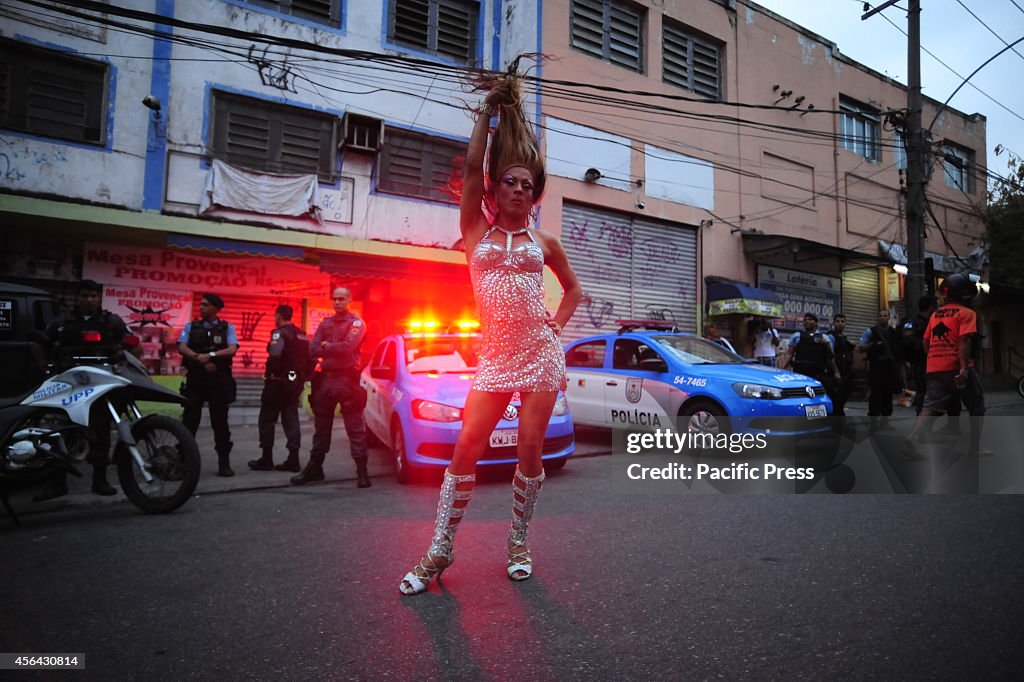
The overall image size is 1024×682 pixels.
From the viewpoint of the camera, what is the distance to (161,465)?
4.59m

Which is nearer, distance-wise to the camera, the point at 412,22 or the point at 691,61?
the point at 412,22

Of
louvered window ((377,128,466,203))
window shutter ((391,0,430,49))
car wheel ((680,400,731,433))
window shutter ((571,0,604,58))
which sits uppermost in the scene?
window shutter ((571,0,604,58))

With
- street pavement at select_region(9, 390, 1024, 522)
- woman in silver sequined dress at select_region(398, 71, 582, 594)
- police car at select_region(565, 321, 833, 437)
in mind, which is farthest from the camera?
police car at select_region(565, 321, 833, 437)

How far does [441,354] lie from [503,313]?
3.98 m

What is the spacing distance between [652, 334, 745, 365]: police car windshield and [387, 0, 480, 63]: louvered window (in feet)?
28.7

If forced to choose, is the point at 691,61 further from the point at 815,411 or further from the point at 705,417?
the point at 705,417

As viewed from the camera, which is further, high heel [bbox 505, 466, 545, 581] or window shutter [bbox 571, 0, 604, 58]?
window shutter [bbox 571, 0, 604, 58]

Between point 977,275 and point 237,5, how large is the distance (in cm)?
2525

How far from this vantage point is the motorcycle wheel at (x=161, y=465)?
4488 mm

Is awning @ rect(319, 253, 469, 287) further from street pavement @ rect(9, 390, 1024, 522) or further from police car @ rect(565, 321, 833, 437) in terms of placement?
police car @ rect(565, 321, 833, 437)

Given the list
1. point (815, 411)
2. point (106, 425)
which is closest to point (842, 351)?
point (815, 411)

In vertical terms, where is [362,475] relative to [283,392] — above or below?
below

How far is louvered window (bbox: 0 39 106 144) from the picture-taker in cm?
968

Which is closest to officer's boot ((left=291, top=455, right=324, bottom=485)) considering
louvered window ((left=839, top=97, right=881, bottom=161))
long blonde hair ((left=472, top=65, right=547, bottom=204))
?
long blonde hair ((left=472, top=65, right=547, bottom=204))
